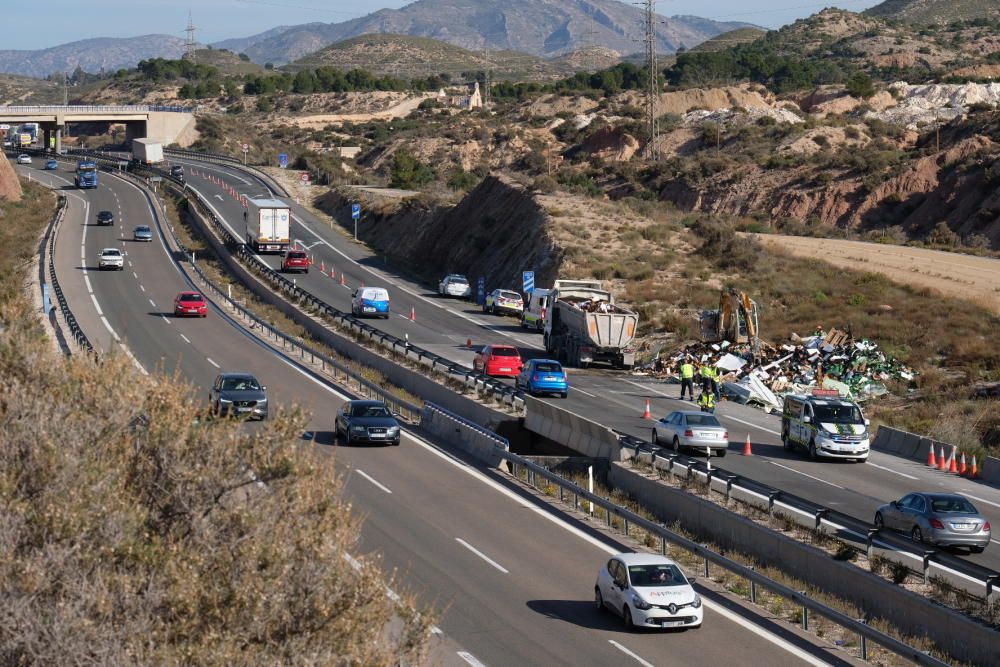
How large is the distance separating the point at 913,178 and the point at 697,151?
3094 cm

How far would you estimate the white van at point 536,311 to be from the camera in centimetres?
5753

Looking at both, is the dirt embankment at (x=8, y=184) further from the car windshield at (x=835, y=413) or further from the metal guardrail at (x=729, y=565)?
the car windshield at (x=835, y=413)

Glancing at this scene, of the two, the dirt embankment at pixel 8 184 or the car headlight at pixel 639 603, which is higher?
the dirt embankment at pixel 8 184

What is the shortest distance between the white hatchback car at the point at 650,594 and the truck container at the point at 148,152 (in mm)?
117925

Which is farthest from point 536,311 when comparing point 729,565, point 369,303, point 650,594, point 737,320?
point 650,594

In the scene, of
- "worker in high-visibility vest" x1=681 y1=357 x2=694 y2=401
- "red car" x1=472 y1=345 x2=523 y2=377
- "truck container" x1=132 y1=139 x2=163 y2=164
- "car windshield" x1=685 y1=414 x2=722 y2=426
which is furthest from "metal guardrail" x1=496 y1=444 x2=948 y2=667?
"truck container" x1=132 y1=139 x2=163 y2=164

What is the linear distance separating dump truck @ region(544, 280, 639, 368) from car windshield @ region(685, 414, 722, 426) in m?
14.1

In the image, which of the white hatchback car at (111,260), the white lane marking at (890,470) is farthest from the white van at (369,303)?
the white lane marking at (890,470)

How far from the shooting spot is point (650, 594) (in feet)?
63.2

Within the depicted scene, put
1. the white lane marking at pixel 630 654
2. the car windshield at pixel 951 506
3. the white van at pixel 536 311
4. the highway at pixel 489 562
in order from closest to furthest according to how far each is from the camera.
Result: 1. the white lane marking at pixel 630 654
2. the highway at pixel 489 562
3. the car windshield at pixel 951 506
4. the white van at pixel 536 311

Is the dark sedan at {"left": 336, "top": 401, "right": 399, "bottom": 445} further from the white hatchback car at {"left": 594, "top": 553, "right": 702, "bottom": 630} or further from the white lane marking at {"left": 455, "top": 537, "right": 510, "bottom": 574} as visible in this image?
the white hatchback car at {"left": 594, "top": 553, "right": 702, "bottom": 630}

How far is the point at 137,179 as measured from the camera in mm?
113750

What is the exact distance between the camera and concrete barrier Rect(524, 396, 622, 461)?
3178 cm

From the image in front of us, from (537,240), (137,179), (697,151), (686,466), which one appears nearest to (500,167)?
(697,151)
